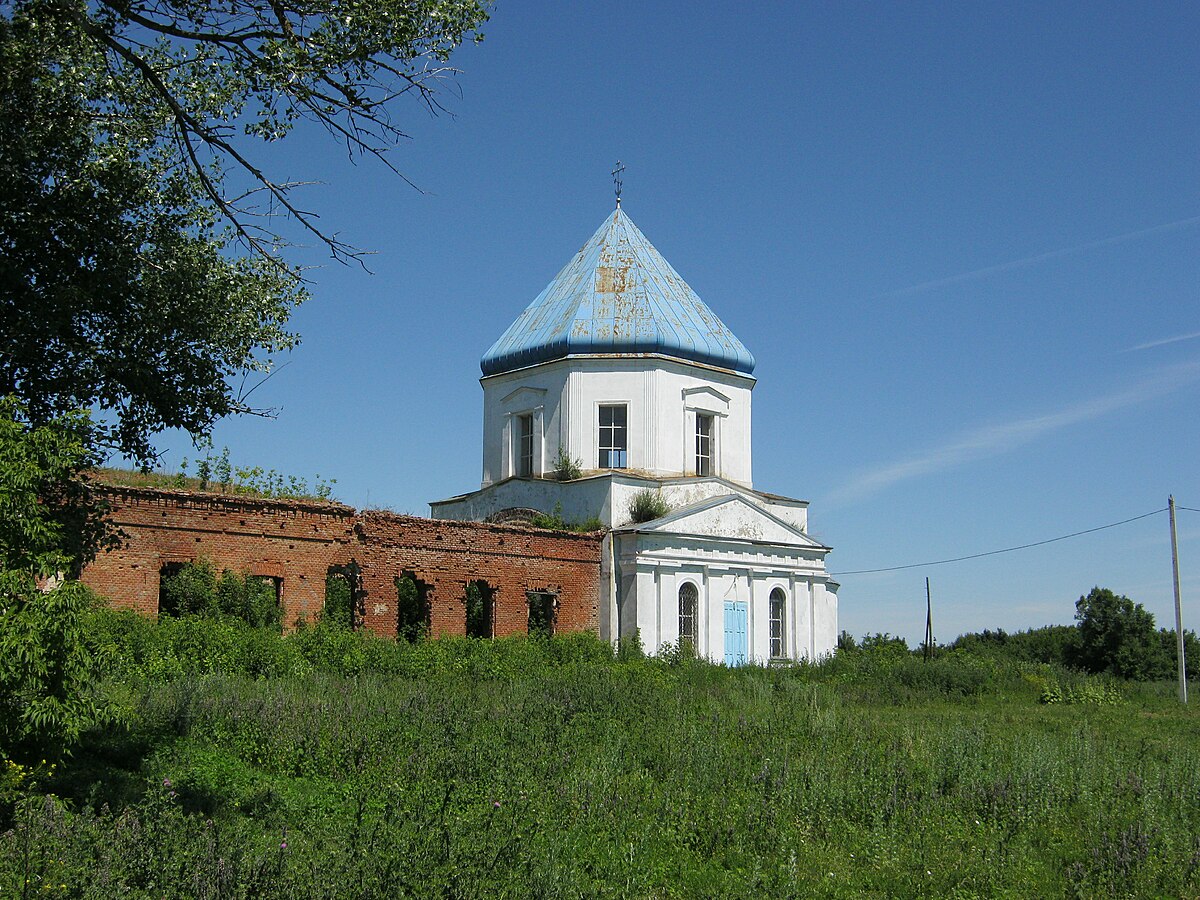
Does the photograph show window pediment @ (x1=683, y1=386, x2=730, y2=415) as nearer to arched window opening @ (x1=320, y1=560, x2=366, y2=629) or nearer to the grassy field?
arched window opening @ (x1=320, y1=560, x2=366, y2=629)

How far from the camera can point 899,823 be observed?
10.2m

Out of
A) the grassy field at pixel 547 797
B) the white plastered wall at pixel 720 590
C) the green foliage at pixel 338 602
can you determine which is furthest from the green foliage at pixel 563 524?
the grassy field at pixel 547 797

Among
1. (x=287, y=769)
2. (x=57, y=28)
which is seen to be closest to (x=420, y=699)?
(x=287, y=769)

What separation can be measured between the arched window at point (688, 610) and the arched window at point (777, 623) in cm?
296

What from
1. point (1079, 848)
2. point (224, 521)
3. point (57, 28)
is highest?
point (57, 28)

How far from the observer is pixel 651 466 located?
2805 cm

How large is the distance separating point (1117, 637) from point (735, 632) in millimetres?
21867

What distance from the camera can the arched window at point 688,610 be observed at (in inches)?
1041

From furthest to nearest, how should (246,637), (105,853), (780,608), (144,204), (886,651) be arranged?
(886,651)
(780,608)
(246,637)
(144,204)
(105,853)

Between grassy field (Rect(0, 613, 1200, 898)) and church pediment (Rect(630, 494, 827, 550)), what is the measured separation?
9317 mm

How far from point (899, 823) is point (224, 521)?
13831mm

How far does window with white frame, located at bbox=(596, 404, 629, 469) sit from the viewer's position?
2831cm

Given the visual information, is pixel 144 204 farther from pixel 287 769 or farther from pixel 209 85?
pixel 287 769

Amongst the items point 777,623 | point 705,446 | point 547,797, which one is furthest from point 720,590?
point 547,797
